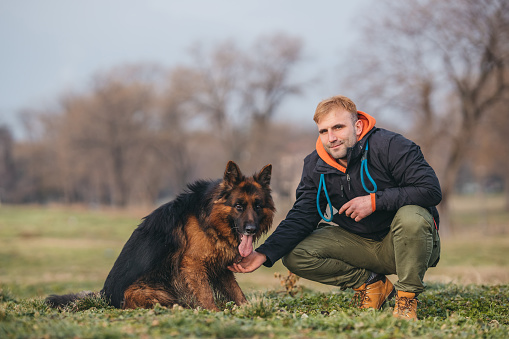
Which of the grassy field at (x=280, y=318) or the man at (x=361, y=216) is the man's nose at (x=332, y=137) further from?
the grassy field at (x=280, y=318)

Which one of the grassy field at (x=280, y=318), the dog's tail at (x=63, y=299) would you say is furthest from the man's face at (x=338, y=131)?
the dog's tail at (x=63, y=299)

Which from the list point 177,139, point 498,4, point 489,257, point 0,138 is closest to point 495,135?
point 498,4

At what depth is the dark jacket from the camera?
4.68 m

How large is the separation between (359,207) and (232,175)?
4.53 feet

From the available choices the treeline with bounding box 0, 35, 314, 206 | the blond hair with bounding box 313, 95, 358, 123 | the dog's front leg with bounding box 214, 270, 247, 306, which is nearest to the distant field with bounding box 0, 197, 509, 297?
the dog's front leg with bounding box 214, 270, 247, 306

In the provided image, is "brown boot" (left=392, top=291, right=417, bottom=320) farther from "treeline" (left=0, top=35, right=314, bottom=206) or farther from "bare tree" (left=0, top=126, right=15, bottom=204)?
"bare tree" (left=0, top=126, right=15, bottom=204)

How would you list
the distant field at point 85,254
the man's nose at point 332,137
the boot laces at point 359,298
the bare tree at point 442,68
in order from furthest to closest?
1. the bare tree at point 442,68
2. the distant field at point 85,254
3. the boot laces at point 359,298
4. the man's nose at point 332,137

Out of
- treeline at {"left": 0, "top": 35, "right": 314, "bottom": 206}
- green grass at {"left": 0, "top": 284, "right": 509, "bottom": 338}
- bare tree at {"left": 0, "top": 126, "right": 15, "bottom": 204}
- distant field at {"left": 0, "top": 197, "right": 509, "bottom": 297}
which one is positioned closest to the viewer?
green grass at {"left": 0, "top": 284, "right": 509, "bottom": 338}

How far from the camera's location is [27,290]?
33.6ft

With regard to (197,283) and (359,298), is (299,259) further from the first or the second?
(197,283)

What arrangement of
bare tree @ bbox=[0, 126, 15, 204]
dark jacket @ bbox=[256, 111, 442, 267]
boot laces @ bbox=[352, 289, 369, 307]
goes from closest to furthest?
dark jacket @ bbox=[256, 111, 442, 267] → boot laces @ bbox=[352, 289, 369, 307] → bare tree @ bbox=[0, 126, 15, 204]

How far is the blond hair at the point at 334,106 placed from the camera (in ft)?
16.2

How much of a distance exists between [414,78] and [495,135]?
1308cm

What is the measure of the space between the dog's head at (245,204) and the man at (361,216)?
0.66 feet
